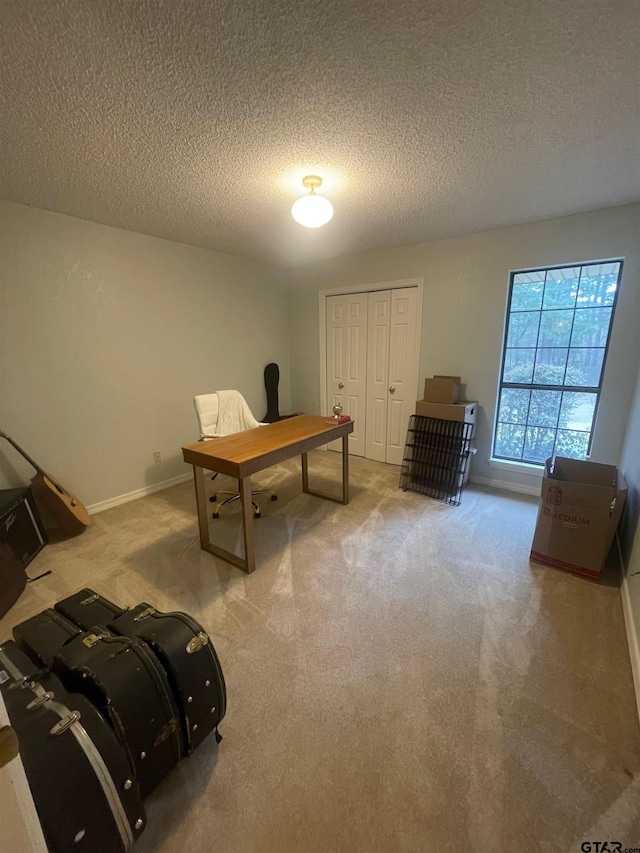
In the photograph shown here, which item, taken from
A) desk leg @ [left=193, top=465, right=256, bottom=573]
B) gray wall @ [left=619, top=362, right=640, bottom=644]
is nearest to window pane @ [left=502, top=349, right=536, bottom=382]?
gray wall @ [left=619, top=362, right=640, bottom=644]

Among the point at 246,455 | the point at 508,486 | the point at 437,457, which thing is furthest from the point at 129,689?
the point at 508,486

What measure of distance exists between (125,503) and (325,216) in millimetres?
Answer: 2947

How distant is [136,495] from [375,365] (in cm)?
289

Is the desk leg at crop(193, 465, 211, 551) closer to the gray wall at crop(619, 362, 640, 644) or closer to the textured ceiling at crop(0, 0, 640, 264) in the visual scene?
the textured ceiling at crop(0, 0, 640, 264)

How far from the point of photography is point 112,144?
1.74 m

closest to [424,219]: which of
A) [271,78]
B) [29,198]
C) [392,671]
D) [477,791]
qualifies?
[271,78]

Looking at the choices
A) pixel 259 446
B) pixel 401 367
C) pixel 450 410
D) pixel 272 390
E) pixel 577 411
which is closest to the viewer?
pixel 259 446

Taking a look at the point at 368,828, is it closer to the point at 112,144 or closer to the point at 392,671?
the point at 392,671

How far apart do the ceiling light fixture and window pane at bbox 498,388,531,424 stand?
2.38m

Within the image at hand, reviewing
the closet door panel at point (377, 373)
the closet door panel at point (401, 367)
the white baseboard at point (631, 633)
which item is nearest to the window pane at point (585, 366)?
the closet door panel at point (401, 367)

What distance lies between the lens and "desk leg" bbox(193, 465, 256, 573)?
6.81 ft

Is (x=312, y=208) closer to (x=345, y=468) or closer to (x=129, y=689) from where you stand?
(x=345, y=468)

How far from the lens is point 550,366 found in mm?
3098

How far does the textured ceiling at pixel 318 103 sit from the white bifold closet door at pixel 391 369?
1.24 m
